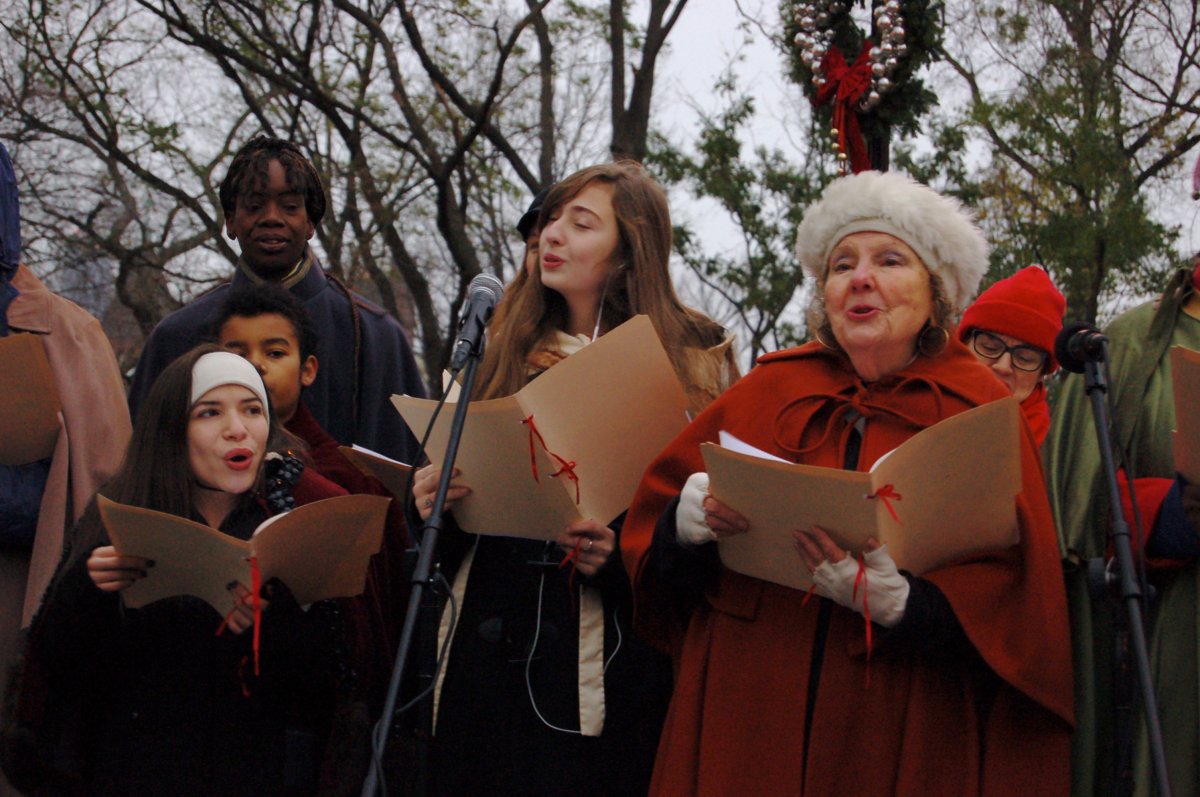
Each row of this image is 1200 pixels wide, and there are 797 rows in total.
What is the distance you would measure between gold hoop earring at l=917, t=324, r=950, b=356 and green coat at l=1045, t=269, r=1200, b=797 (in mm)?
382

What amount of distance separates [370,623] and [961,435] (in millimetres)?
1672

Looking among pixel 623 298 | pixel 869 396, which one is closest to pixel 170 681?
pixel 623 298

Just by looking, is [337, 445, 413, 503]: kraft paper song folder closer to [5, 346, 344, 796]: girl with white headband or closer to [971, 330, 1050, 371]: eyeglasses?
[5, 346, 344, 796]: girl with white headband

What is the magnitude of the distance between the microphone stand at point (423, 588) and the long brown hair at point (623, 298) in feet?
2.37

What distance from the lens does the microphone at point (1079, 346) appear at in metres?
2.96

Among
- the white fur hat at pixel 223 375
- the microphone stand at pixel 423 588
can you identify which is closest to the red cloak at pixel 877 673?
the microphone stand at pixel 423 588

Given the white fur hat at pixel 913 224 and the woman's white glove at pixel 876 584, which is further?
the white fur hat at pixel 913 224

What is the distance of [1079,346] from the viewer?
297 cm

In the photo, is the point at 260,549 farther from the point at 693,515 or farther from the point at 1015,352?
the point at 1015,352

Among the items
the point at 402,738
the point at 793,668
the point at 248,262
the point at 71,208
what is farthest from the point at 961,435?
the point at 71,208

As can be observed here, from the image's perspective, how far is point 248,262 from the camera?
15.9 ft

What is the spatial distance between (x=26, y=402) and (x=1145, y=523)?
3.03 metres

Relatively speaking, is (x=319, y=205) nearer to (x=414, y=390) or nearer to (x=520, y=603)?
(x=414, y=390)

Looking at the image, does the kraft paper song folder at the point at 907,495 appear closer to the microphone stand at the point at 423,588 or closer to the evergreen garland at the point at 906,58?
the microphone stand at the point at 423,588
